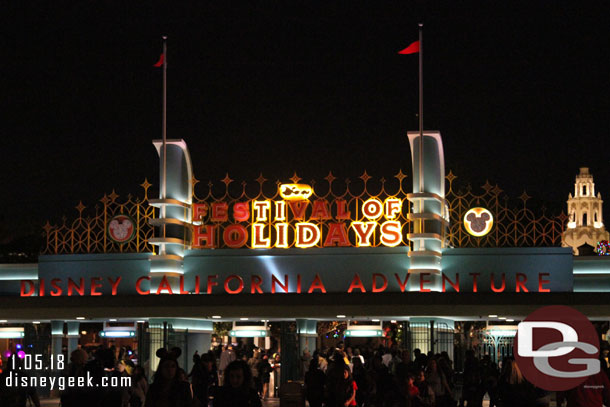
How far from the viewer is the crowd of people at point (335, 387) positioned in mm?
12648

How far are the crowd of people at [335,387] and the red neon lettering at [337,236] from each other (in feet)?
40.7

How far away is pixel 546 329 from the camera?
50.1ft

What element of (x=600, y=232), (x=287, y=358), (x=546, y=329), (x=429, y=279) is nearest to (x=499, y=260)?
(x=429, y=279)

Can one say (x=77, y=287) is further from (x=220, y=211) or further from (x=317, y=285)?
(x=317, y=285)

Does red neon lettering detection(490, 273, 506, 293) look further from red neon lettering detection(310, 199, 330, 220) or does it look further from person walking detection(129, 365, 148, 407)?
person walking detection(129, 365, 148, 407)

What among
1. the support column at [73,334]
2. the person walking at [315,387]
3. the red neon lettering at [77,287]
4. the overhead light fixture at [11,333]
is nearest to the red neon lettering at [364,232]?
the red neon lettering at [77,287]

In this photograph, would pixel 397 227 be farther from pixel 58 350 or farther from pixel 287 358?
pixel 58 350

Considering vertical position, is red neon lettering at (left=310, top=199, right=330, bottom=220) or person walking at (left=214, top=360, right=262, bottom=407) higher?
red neon lettering at (left=310, top=199, right=330, bottom=220)

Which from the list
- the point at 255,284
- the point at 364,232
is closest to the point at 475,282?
the point at 364,232

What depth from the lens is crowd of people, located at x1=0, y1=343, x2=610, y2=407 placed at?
498 inches

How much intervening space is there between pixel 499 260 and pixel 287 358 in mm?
7551

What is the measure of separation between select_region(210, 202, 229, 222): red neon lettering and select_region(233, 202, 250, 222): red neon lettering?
45 cm
